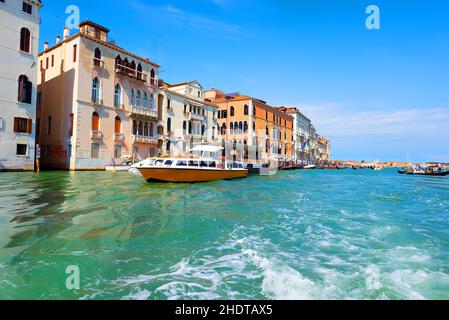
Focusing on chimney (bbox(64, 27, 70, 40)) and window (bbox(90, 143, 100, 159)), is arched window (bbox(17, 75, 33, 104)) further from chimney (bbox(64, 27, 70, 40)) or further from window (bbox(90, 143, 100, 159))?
chimney (bbox(64, 27, 70, 40))

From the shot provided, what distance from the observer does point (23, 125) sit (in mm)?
20703

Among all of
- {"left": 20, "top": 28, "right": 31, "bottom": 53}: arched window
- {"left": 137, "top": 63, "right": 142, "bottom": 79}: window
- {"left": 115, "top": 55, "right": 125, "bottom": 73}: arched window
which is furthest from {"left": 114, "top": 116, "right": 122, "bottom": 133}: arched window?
{"left": 20, "top": 28, "right": 31, "bottom": 53}: arched window

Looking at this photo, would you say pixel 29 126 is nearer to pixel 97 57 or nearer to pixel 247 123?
pixel 97 57

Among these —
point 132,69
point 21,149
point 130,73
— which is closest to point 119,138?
point 130,73

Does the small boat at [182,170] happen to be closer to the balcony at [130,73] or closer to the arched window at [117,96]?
the arched window at [117,96]

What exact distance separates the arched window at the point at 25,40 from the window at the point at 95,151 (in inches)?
356

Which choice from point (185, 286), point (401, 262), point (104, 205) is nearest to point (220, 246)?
point (185, 286)

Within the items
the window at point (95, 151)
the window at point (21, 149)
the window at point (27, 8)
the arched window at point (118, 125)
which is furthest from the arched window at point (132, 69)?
the window at point (21, 149)

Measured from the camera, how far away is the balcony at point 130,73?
27678 mm

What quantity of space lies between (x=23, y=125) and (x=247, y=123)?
30.1m

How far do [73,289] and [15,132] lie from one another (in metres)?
21.9

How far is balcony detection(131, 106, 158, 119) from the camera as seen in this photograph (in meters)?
29.2

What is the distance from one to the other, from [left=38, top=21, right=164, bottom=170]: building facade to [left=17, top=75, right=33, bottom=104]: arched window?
370cm

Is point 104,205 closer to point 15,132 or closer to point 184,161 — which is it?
point 184,161
